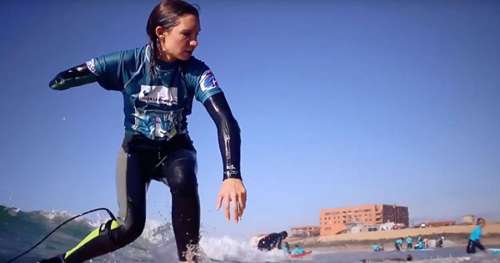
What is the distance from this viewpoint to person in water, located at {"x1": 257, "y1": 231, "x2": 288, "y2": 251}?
1372cm

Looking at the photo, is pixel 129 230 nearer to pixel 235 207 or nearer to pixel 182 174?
pixel 182 174

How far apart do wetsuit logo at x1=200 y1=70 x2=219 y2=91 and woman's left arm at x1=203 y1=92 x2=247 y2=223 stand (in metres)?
0.07

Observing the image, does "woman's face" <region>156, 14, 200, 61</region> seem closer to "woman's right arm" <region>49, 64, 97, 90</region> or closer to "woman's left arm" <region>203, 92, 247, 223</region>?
"woman's left arm" <region>203, 92, 247, 223</region>

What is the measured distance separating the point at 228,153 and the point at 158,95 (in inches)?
23.6

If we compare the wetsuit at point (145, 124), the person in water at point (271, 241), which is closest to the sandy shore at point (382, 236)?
the person in water at point (271, 241)

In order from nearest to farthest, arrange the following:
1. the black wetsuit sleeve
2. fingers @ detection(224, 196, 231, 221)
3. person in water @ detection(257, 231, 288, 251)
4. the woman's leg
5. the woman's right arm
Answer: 1. fingers @ detection(224, 196, 231, 221)
2. the black wetsuit sleeve
3. the woman's leg
4. the woman's right arm
5. person in water @ detection(257, 231, 288, 251)

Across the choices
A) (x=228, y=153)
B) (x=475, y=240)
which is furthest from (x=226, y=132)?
(x=475, y=240)

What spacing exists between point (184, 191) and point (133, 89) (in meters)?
0.67

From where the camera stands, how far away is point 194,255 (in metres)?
2.35

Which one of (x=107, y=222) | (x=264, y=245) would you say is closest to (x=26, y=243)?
(x=264, y=245)

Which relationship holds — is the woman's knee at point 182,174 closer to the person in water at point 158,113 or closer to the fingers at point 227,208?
the person in water at point 158,113

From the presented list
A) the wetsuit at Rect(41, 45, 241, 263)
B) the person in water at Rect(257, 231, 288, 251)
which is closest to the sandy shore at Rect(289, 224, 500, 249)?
the person in water at Rect(257, 231, 288, 251)

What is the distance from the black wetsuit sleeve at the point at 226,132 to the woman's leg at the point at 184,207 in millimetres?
264

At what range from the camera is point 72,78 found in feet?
8.52
